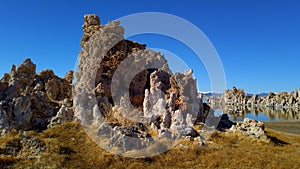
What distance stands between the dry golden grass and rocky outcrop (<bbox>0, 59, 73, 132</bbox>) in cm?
308

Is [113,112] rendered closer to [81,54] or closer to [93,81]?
[93,81]

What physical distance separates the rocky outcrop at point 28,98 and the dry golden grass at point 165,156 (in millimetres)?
3083

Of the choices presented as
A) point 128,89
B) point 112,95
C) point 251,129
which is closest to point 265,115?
point 251,129

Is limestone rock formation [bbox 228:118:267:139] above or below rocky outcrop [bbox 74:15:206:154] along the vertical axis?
below

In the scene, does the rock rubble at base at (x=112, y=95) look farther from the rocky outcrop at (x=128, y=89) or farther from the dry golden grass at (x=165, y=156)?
the dry golden grass at (x=165, y=156)

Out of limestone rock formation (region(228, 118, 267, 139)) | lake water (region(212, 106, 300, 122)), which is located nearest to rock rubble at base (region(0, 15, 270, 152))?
limestone rock formation (region(228, 118, 267, 139))

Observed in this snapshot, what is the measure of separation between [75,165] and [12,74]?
15.3 meters

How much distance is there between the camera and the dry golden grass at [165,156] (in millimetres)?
16859

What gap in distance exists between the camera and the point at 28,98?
80.8 ft

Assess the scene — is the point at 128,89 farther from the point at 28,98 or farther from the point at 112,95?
the point at 28,98

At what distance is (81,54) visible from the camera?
104ft

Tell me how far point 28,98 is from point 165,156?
48.5ft

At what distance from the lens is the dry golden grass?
664 inches

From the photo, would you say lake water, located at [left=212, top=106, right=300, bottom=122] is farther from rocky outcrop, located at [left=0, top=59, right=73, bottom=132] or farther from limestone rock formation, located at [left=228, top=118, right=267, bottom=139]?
rocky outcrop, located at [left=0, top=59, right=73, bottom=132]
